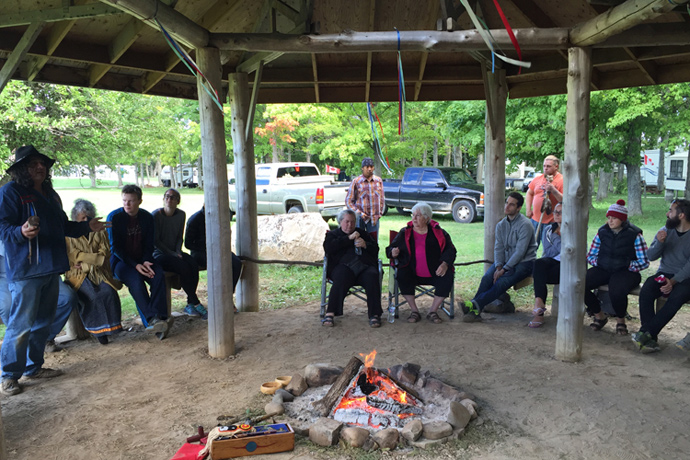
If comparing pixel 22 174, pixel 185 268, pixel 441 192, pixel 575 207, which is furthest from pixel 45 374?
pixel 441 192

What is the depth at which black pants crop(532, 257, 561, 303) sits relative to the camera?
229 inches

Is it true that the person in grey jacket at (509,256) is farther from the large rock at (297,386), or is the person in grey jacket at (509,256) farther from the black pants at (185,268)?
the black pants at (185,268)

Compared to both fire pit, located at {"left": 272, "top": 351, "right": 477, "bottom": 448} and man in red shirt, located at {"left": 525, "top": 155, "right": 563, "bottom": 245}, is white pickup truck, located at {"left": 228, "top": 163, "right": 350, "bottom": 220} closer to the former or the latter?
man in red shirt, located at {"left": 525, "top": 155, "right": 563, "bottom": 245}

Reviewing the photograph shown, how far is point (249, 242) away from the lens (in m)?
6.62

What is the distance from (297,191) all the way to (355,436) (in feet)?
37.9

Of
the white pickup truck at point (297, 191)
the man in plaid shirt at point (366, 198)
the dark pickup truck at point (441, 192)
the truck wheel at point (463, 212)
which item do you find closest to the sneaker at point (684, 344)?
the man in plaid shirt at point (366, 198)

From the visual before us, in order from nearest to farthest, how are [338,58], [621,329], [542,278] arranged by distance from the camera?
[621,329], [542,278], [338,58]

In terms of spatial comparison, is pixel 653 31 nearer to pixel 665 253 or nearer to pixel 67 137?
pixel 665 253

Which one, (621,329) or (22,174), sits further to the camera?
(621,329)

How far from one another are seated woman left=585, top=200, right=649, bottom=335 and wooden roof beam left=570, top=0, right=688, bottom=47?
1.70 meters

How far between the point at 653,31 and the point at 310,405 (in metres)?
4.25

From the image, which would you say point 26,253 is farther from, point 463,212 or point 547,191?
point 463,212

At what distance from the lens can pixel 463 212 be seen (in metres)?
15.5

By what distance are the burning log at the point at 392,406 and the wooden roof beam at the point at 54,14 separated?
373 centimetres
